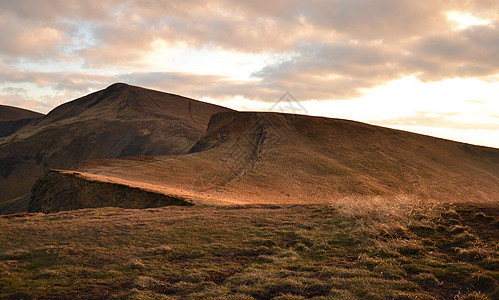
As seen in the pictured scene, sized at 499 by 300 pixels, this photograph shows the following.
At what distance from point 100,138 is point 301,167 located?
239 ft

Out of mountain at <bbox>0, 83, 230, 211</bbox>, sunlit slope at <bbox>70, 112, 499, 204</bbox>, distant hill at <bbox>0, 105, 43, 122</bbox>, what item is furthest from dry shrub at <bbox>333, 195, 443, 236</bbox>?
distant hill at <bbox>0, 105, 43, 122</bbox>

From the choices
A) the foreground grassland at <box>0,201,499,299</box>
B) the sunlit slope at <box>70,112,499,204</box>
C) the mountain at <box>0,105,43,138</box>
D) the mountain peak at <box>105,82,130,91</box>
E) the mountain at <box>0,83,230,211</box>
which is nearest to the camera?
the foreground grassland at <box>0,201,499,299</box>

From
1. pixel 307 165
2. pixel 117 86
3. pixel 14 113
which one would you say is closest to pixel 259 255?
pixel 307 165

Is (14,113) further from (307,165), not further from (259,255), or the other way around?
(259,255)

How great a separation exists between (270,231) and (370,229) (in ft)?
12.7

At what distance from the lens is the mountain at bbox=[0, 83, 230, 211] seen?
267ft

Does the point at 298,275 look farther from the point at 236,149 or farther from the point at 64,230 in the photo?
the point at 236,149

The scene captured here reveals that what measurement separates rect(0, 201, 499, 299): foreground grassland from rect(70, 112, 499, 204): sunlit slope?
10.1 meters

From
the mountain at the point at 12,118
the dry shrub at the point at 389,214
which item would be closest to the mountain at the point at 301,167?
the dry shrub at the point at 389,214

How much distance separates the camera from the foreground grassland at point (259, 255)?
300 inches

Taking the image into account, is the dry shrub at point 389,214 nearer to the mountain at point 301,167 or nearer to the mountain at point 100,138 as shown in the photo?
the mountain at point 301,167

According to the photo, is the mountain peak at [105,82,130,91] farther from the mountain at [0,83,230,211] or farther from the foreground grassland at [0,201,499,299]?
the foreground grassland at [0,201,499,299]

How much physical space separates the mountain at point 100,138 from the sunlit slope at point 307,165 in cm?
2863

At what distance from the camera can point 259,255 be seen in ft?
34.2
